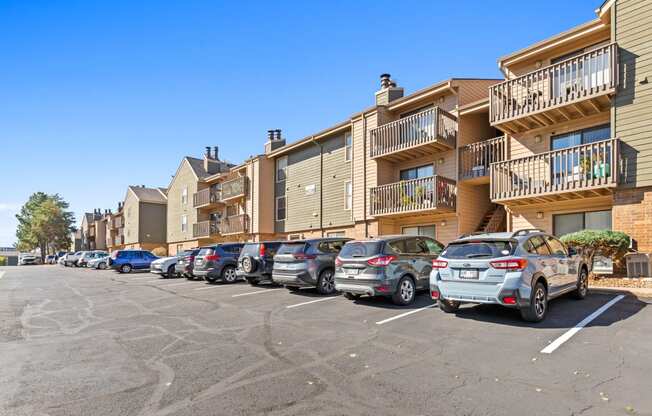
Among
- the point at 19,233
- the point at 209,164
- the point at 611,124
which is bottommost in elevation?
the point at 19,233

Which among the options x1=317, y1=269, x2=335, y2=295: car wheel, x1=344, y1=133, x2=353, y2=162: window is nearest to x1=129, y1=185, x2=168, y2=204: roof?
x1=344, y1=133, x2=353, y2=162: window

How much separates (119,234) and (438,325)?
59.5m

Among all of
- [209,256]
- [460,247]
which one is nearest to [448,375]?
[460,247]

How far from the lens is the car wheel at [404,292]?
32.1 ft

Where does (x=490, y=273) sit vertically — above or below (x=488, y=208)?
below

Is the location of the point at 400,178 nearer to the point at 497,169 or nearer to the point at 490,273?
the point at 497,169

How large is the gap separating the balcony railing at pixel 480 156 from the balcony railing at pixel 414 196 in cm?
82

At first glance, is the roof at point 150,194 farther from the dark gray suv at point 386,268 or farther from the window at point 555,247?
the window at point 555,247

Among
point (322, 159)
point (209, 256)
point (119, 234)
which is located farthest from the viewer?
point (119, 234)

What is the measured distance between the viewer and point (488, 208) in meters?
18.0

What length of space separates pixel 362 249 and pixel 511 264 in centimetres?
380

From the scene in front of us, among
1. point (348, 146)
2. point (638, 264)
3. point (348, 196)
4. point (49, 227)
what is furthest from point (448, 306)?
point (49, 227)

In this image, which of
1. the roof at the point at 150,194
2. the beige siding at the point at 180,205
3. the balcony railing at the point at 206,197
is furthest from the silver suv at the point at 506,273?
the roof at the point at 150,194

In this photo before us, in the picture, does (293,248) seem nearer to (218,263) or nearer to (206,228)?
(218,263)
